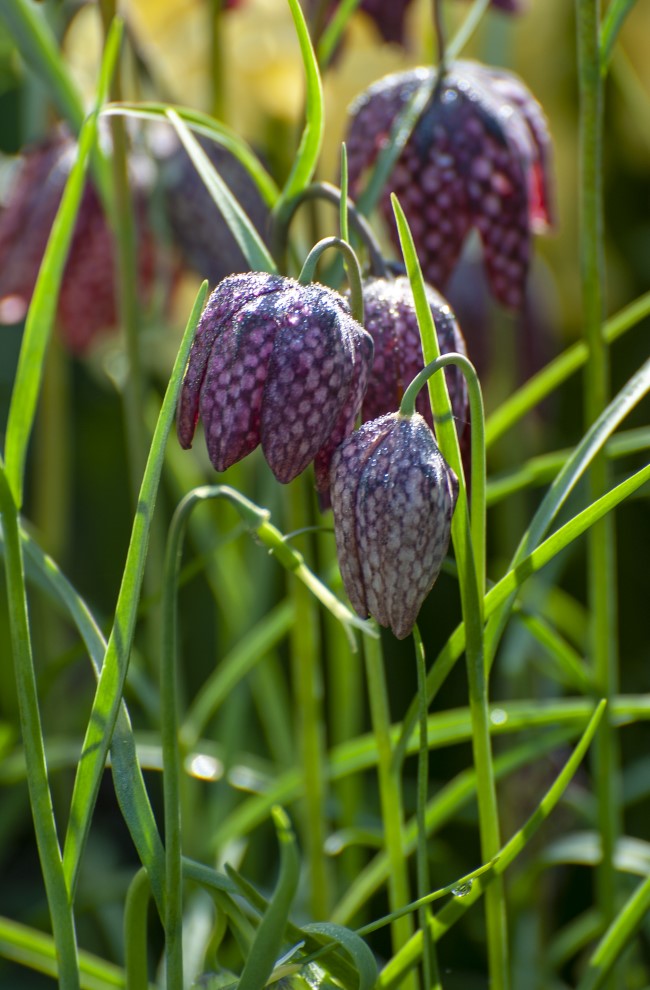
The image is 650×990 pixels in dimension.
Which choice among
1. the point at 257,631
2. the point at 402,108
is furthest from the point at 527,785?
the point at 402,108

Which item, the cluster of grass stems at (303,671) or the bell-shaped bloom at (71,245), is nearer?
the cluster of grass stems at (303,671)

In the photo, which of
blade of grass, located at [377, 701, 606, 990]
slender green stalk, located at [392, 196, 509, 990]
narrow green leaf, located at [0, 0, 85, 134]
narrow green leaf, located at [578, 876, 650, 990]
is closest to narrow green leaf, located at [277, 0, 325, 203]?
slender green stalk, located at [392, 196, 509, 990]

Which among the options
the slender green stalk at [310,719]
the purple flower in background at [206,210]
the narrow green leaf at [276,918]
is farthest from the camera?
the purple flower in background at [206,210]

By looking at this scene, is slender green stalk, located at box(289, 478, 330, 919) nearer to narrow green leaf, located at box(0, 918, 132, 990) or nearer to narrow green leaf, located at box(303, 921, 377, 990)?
narrow green leaf, located at box(0, 918, 132, 990)

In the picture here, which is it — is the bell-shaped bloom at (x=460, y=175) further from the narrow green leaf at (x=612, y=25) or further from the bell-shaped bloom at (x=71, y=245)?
the bell-shaped bloom at (x=71, y=245)

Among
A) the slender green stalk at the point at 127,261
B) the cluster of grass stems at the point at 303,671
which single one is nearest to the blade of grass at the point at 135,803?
the cluster of grass stems at the point at 303,671

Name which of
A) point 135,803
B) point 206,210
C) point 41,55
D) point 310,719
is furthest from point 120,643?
point 206,210

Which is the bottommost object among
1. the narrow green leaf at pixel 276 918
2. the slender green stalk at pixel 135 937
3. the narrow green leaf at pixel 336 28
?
the slender green stalk at pixel 135 937
